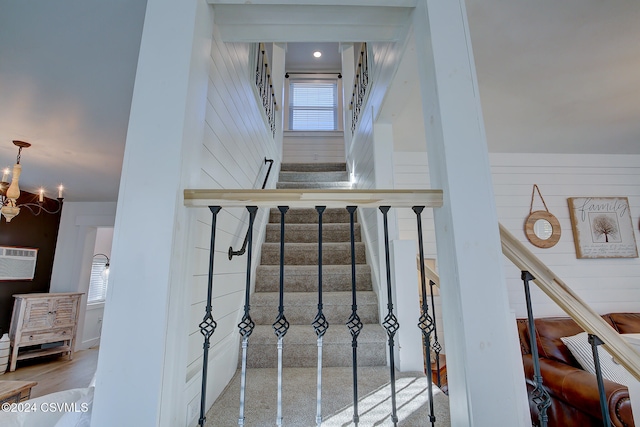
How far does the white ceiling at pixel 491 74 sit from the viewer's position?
172 cm

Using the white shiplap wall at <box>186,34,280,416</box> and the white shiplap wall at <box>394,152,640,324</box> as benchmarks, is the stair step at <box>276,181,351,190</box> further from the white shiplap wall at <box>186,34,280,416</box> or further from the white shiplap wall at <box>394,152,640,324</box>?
the white shiplap wall at <box>186,34,280,416</box>

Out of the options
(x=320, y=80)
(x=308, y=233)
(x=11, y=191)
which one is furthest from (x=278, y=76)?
(x=11, y=191)

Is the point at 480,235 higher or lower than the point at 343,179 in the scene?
lower

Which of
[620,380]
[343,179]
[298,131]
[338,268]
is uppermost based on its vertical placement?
[298,131]

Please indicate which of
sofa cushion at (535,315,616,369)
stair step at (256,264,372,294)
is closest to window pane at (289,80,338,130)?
A: stair step at (256,264,372,294)

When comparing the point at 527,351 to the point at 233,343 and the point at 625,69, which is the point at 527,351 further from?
the point at 233,343

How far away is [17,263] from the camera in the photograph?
186 inches

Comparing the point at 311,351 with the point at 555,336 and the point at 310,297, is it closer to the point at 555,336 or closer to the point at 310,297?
the point at 310,297

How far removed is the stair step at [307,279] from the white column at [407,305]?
60 cm

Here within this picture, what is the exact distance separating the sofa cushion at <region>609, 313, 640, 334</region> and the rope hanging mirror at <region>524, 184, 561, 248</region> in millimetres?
930

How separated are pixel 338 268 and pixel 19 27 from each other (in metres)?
2.75

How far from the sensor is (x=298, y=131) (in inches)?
233

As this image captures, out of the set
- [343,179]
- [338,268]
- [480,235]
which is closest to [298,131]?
[343,179]

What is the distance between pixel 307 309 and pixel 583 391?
208 cm
